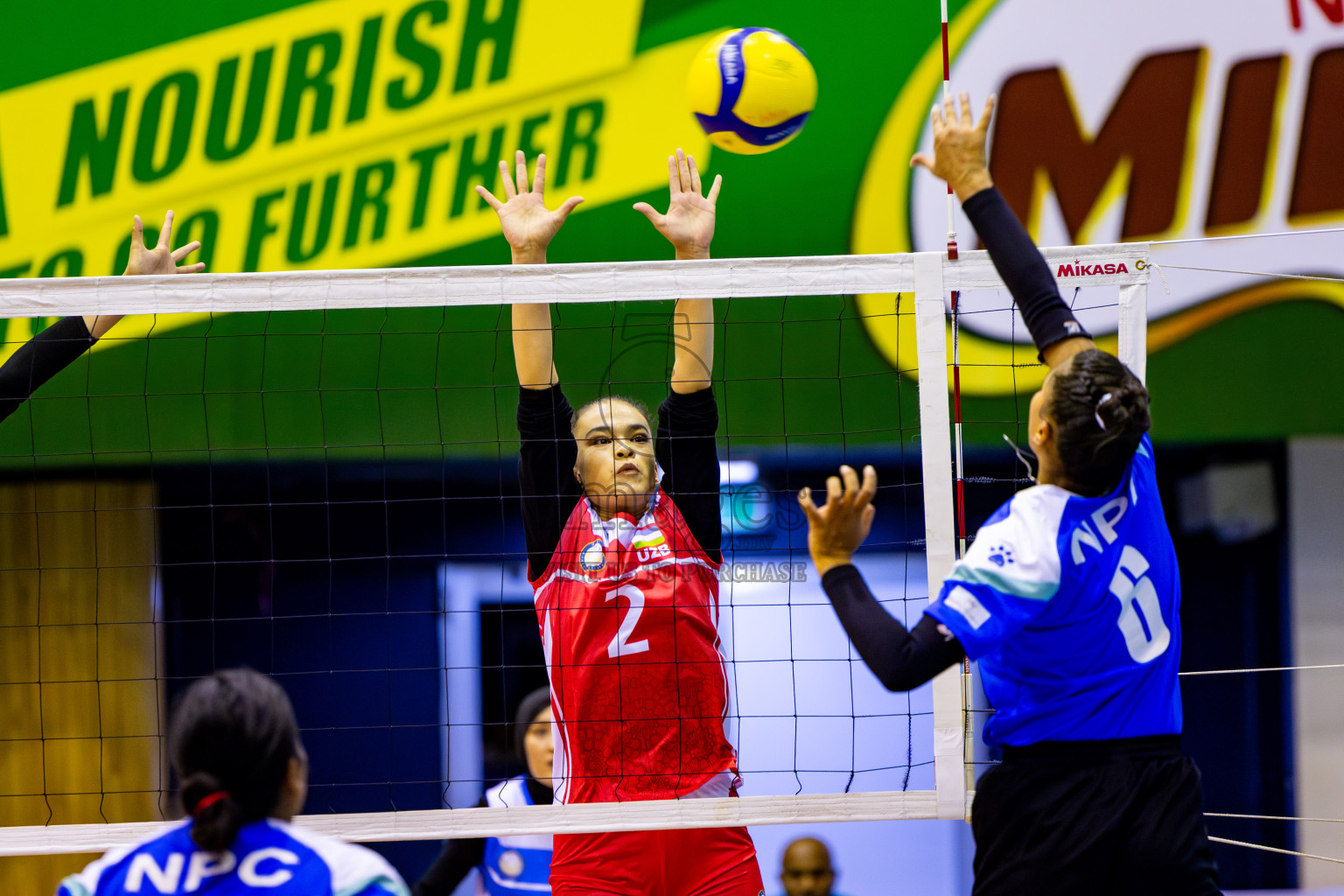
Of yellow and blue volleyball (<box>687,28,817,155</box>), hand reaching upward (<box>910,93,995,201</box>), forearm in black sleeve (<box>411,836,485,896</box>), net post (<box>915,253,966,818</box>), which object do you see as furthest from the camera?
forearm in black sleeve (<box>411,836,485,896</box>)

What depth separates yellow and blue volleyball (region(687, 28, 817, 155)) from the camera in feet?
12.2

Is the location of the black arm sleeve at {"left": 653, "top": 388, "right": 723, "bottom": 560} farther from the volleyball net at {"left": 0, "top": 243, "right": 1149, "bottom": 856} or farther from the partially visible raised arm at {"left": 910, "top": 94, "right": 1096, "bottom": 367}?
the volleyball net at {"left": 0, "top": 243, "right": 1149, "bottom": 856}

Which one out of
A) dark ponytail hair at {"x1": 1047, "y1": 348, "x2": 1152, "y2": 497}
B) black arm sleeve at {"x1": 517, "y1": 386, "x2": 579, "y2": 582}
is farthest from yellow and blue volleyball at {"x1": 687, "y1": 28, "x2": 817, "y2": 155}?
dark ponytail hair at {"x1": 1047, "y1": 348, "x2": 1152, "y2": 497}

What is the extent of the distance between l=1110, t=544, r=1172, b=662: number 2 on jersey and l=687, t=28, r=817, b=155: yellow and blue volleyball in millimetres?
2008

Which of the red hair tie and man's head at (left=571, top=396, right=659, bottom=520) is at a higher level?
man's head at (left=571, top=396, right=659, bottom=520)

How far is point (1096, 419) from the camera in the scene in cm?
217

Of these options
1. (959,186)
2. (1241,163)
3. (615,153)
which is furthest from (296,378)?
(1241,163)

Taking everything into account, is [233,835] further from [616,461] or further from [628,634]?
[616,461]

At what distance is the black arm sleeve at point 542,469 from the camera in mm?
3244

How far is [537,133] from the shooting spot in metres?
5.44

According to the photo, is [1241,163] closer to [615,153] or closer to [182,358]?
[615,153]

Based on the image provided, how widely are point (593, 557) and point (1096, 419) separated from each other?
1.52 meters

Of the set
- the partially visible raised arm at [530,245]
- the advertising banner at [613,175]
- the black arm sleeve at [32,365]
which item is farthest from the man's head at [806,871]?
the black arm sleeve at [32,365]

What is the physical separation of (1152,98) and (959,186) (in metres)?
3.46
